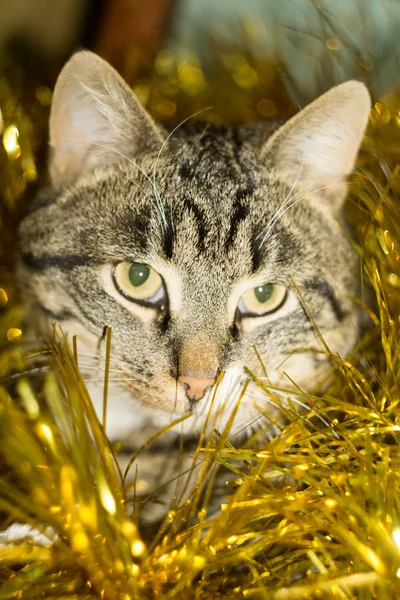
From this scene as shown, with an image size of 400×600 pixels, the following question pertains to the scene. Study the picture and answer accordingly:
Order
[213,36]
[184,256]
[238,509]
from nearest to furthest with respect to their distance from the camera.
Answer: [238,509] → [184,256] → [213,36]

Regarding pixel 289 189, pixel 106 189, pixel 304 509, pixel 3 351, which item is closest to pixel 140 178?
pixel 106 189

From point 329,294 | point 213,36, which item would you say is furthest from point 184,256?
point 213,36

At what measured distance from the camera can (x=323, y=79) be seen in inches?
38.0

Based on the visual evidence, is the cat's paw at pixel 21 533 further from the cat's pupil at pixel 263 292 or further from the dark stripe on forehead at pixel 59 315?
the cat's pupil at pixel 263 292

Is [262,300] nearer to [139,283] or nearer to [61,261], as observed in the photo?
[139,283]

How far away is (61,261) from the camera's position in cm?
77

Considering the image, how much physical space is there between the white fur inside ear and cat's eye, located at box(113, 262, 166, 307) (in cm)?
25

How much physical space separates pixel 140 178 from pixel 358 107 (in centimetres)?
32

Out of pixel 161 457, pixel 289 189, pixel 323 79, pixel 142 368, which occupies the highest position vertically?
pixel 323 79

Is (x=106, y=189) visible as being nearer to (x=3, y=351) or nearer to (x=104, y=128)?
(x=104, y=128)

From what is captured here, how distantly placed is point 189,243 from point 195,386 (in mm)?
185

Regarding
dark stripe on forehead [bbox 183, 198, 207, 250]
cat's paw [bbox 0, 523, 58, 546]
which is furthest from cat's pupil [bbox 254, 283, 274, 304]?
cat's paw [bbox 0, 523, 58, 546]

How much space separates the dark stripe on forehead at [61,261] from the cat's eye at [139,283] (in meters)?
0.04

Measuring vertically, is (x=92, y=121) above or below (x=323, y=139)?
above
